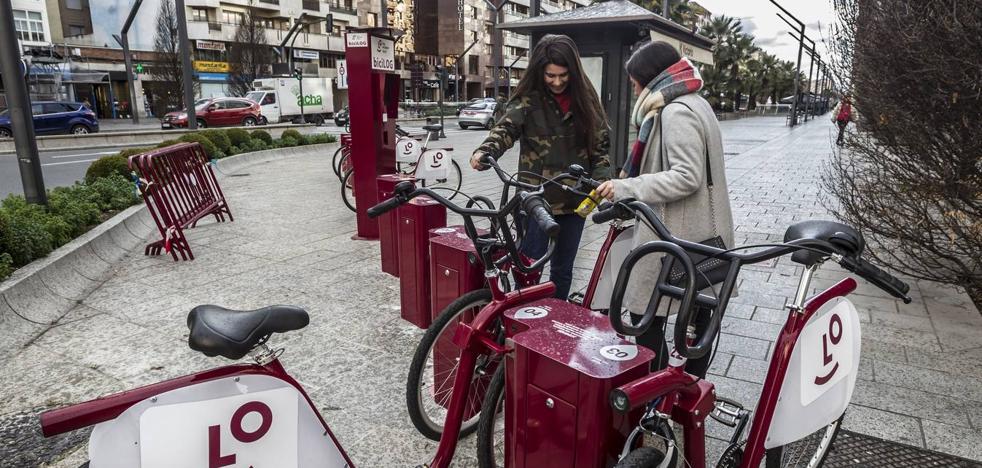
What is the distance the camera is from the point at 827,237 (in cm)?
174

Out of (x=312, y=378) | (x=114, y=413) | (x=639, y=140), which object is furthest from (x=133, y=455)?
(x=639, y=140)

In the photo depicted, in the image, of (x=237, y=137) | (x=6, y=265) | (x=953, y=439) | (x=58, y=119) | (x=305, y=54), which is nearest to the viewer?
(x=953, y=439)

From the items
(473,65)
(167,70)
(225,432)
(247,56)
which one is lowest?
(225,432)

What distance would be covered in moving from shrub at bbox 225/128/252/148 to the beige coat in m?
14.2

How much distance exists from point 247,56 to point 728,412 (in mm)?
48415

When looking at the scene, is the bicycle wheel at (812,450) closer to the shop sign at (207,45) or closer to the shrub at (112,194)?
the shrub at (112,194)

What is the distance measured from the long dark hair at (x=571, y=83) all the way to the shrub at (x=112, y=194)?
590 centimetres

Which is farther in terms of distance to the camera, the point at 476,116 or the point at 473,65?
the point at 473,65

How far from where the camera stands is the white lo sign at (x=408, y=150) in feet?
27.2

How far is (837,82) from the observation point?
5703mm

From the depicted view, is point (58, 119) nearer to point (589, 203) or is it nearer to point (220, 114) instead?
point (220, 114)

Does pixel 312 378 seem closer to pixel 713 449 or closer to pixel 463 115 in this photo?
pixel 713 449

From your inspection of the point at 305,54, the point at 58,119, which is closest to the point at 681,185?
the point at 58,119

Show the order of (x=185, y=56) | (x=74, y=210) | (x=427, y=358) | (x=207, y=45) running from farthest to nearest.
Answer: (x=207, y=45)
(x=185, y=56)
(x=74, y=210)
(x=427, y=358)
